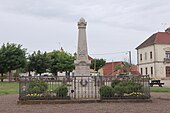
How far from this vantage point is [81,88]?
58.4ft

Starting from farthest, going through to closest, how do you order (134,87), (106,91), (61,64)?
(61,64) → (134,87) → (106,91)

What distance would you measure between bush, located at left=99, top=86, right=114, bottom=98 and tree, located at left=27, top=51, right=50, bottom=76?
4285 cm

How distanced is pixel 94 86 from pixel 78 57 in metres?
2.10

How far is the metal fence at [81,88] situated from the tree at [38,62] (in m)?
40.8

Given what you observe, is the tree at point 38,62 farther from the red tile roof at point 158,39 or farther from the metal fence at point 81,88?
the metal fence at point 81,88

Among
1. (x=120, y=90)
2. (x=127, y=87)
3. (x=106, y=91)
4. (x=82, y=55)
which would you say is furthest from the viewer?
(x=82, y=55)

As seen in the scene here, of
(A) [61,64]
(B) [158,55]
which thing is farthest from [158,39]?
(A) [61,64]

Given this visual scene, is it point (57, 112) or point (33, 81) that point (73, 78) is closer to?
point (33, 81)

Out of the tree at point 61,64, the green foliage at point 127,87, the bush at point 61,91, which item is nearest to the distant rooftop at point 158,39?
the tree at point 61,64

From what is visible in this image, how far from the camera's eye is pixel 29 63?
59.7 metres

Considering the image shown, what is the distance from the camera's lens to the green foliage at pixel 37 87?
54.4 ft

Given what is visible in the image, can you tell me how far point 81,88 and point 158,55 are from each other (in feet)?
168

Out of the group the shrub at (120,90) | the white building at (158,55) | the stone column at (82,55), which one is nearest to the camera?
the shrub at (120,90)

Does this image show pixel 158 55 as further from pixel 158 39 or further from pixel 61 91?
pixel 61 91
